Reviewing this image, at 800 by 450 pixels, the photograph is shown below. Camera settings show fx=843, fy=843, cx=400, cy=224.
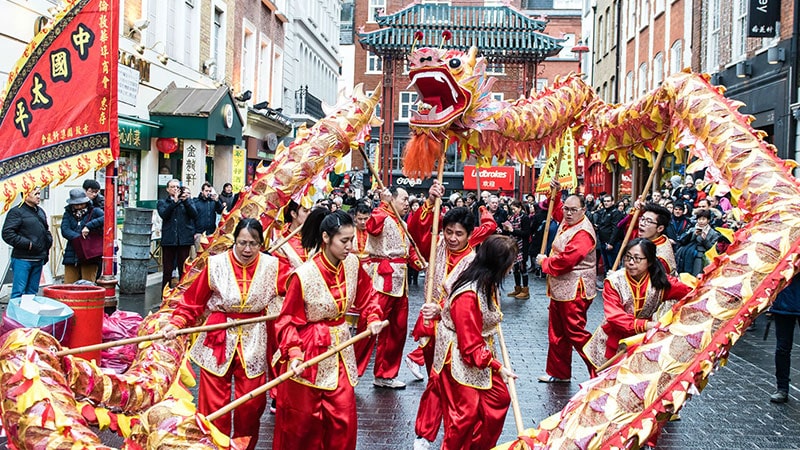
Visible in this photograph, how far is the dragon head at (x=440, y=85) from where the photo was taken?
21.2 ft

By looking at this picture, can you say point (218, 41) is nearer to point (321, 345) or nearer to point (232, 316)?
point (232, 316)

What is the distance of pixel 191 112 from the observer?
17.5 meters

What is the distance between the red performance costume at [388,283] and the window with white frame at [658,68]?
59.6ft

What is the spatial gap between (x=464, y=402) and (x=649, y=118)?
2652mm

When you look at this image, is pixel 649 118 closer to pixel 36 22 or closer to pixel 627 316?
pixel 627 316

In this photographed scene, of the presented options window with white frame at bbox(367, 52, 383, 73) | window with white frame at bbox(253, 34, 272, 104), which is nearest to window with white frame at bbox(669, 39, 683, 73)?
window with white frame at bbox(253, 34, 272, 104)

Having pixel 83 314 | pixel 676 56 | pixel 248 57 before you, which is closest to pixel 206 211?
pixel 83 314

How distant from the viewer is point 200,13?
68.2 feet

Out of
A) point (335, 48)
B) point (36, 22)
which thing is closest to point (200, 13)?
point (36, 22)

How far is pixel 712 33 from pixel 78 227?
613 inches

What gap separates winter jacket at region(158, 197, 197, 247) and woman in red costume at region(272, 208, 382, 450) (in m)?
7.74

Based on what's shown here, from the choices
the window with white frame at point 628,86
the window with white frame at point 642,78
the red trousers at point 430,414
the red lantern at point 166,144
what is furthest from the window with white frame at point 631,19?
the red trousers at point 430,414

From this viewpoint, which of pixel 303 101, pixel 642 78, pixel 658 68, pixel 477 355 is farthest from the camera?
pixel 303 101

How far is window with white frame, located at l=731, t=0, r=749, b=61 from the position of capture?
17.9 m
